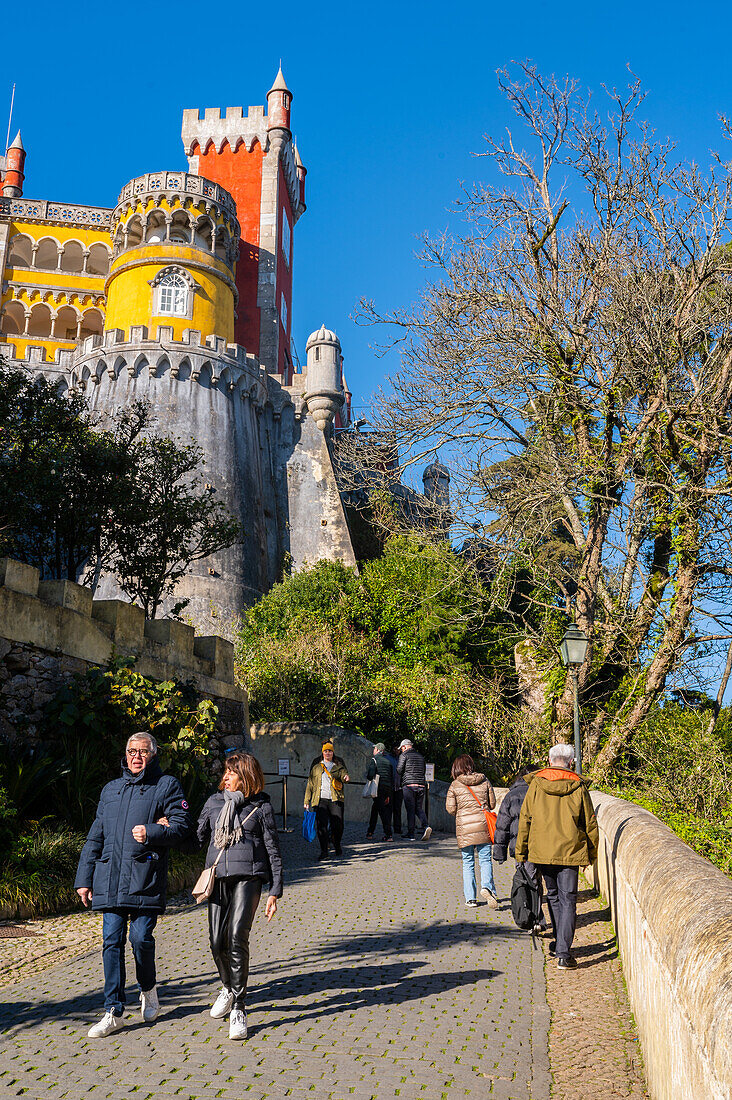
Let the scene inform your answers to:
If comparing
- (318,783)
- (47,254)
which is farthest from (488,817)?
(47,254)

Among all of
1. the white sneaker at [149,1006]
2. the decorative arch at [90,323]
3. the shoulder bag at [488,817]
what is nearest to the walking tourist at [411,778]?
the shoulder bag at [488,817]

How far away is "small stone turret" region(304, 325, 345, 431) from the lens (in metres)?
38.4

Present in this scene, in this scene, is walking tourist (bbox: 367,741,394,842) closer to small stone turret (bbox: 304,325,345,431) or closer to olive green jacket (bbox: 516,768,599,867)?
olive green jacket (bbox: 516,768,599,867)

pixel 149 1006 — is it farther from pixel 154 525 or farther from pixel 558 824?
pixel 154 525

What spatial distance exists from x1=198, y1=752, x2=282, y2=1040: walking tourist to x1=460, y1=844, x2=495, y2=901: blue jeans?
12.8 ft

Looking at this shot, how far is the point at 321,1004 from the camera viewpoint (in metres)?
5.40

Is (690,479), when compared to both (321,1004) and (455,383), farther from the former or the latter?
(321,1004)

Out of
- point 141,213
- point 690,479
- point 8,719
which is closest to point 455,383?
point 690,479

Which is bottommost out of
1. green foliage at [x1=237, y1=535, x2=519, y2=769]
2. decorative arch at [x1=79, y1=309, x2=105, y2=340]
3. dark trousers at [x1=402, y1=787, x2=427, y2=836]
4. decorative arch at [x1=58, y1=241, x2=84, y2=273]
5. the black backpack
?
the black backpack

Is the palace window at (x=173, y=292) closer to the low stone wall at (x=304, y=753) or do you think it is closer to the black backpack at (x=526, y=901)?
the low stone wall at (x=304, y=753)

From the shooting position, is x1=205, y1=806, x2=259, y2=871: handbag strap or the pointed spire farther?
the pointed spire

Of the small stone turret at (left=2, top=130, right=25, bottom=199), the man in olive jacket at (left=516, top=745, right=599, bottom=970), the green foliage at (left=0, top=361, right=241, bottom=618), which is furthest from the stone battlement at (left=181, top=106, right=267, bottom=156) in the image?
the man in olive jacket at (left=516, top=745, right=599, bottom=970)

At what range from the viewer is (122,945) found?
4980 millimetres

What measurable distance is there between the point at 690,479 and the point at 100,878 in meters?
10.4
